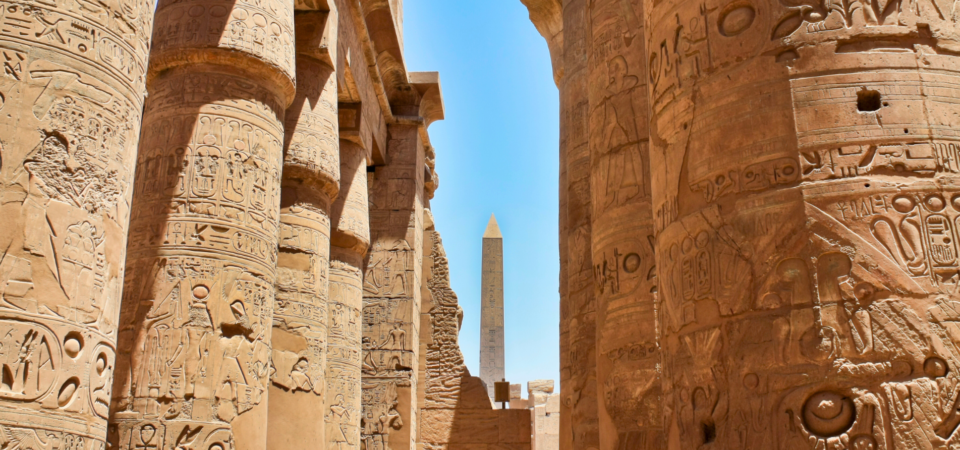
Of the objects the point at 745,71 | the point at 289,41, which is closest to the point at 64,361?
the point at 745,71

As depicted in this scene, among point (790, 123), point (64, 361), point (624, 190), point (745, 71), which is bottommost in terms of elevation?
point (64, 361)

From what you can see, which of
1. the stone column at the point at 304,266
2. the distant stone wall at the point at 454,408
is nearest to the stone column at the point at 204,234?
the stone column at the point at 304,266

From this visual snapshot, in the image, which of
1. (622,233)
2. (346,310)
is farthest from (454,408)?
(622,233)

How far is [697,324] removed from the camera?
10.5ft

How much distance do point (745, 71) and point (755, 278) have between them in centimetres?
82

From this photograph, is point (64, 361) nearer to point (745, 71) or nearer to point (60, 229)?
point (60, 229)

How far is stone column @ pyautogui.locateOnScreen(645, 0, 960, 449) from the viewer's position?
2768mm

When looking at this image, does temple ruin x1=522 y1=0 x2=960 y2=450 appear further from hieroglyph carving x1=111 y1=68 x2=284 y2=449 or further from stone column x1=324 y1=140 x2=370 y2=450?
stone column x1=324 y1=140 x2=370 y2=450

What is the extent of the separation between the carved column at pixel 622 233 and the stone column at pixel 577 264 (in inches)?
22.4

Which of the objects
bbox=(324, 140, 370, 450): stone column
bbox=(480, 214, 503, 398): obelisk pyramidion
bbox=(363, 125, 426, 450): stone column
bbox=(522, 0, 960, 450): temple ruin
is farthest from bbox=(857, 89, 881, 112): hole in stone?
bbox=(480, 214, 503, 398): obelisk pyramidion

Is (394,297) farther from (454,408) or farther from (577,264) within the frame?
(577,264)

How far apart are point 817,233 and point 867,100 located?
533mm

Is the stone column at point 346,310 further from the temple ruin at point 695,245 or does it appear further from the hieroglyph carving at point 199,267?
the temple ruin at point 695,245

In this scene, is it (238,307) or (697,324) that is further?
(238,307)
